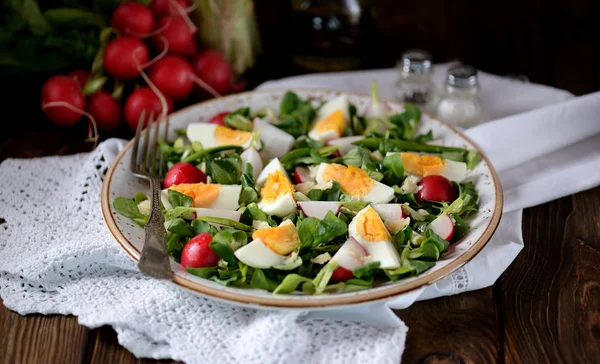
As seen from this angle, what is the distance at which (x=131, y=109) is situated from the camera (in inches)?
106

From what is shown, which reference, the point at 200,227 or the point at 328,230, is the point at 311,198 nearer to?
the point at 328,230

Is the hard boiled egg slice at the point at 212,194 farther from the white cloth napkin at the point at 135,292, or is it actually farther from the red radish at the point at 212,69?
the red radish at the point at 212,69

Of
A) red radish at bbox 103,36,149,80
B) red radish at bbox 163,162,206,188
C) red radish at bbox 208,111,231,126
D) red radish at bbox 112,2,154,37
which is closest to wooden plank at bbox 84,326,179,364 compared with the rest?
red radish at bbox 163,162,206,188

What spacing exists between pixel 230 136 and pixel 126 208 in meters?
0.51

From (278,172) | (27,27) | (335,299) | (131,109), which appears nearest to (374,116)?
(278,172)

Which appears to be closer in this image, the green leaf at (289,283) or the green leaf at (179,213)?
the green leaf at (289,283)

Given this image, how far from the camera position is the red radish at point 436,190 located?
204cm

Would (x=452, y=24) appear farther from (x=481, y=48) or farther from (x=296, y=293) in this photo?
(x=296, y=293)

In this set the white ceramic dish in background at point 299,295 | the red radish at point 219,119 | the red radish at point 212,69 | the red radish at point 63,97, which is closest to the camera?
the white ceramic dish in background at point 299,295

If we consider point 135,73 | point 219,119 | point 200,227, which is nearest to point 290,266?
point 200,227

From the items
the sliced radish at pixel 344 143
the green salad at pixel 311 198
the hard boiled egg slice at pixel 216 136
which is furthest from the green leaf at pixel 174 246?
the sliced radish at pixel 344 143

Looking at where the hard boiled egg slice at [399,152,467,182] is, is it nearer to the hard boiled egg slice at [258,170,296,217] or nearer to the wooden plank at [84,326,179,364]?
the hard boiled egg slice at [258,170,296,217]

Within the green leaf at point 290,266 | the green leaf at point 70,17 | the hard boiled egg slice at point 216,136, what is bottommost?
the hard boiled egg slice at point 216,136

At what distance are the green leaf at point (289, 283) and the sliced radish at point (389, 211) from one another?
36cm
